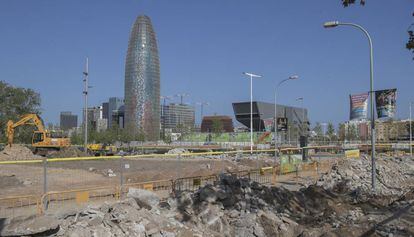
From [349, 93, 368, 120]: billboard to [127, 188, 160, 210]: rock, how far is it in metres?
10.7

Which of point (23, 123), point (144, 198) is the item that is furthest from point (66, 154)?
point (144, 198)

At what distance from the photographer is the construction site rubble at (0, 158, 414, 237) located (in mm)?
10102

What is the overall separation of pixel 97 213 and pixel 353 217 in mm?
8571

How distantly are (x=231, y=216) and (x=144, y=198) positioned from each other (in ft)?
8.59

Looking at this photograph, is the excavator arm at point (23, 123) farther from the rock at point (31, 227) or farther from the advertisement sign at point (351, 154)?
the rock at point (31, 227)

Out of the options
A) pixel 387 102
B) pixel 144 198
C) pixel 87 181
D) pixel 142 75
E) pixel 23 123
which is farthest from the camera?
pixel 142 75

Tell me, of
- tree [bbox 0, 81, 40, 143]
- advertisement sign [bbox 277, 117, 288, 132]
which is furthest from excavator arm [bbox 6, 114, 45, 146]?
advertisement sign [bbox 277, 117, 288, 132]

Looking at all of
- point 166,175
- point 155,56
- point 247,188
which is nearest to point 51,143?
point 166,175

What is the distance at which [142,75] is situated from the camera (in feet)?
552

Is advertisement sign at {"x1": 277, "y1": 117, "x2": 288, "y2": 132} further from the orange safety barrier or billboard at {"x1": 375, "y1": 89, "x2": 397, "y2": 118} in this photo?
billboard at {"x1": 375, "y1": 89, "x2": 397, "y2": 118}

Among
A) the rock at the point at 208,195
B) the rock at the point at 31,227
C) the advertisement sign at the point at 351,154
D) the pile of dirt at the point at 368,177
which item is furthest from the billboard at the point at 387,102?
the advertisement sign at the point at 351,154

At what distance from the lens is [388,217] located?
12992 millimetres

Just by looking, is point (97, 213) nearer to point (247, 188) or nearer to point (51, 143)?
point (247, 188)

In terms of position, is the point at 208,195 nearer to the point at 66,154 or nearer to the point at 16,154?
the point at 66,154
